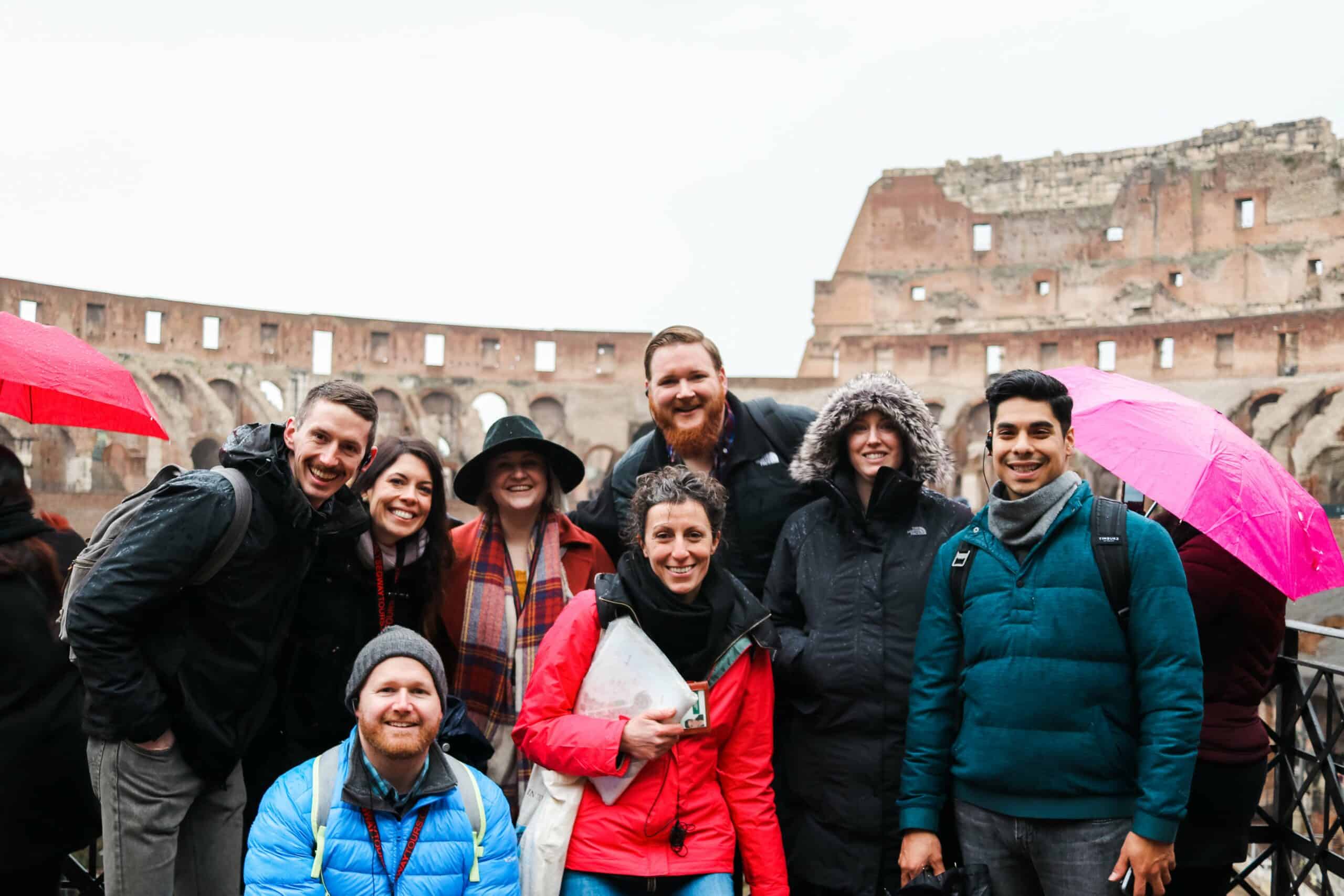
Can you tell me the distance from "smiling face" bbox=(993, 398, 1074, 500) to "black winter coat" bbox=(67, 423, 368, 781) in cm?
242

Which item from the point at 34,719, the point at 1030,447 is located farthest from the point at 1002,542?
the point at 34,719

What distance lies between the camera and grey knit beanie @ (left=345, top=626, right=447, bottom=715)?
3.31 meters

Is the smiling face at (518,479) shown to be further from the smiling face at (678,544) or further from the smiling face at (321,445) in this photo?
the smiling face at (678,544)

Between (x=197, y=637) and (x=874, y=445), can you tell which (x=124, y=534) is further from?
(x=874, y=445)

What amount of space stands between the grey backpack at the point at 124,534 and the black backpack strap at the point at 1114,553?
2.88 m

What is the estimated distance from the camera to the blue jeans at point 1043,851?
315 centimetres

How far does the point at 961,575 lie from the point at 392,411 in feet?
91.6

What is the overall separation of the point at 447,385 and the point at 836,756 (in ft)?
90.1

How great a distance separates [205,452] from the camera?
28328 millimetres

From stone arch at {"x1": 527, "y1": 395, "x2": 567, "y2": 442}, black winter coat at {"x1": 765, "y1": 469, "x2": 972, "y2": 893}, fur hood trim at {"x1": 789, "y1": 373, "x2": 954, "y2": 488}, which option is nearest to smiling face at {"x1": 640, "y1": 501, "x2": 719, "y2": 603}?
black winter coat at {"x1": 765, "y1": 469, "x2": 972, "y2": 893}

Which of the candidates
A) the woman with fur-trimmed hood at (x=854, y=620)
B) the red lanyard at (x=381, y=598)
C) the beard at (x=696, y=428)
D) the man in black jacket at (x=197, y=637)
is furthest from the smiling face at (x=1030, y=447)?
the red lanyard at (x=381, y=598)

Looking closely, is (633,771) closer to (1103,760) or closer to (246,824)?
(1103,760)

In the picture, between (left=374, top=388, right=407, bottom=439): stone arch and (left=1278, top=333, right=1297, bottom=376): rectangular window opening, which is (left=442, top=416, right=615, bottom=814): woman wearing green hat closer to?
(left=1278, top=333, right=1297, bottom=376): rectangular window opening

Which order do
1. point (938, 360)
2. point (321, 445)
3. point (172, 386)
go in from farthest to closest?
1. point (938, 360)
2. point (172, 386)
3. point (321, 445)
